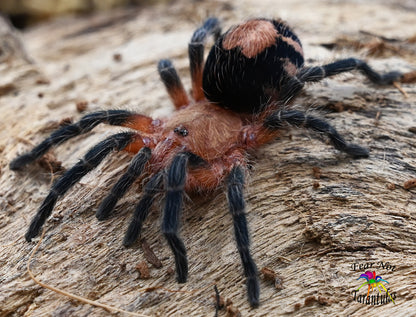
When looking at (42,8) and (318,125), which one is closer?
(318,125)

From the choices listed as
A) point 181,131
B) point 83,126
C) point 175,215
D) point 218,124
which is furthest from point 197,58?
point 175,215

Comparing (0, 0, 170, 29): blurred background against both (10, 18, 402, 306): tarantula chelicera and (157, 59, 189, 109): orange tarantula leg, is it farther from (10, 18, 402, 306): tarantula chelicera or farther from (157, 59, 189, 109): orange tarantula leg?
(10, 18, 402, 306): tarantula chelicera

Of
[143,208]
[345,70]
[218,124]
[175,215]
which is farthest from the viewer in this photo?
[345,70]

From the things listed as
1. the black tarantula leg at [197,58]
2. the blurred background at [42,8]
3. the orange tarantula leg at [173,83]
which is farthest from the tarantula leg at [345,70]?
the blurred background at [42,8]

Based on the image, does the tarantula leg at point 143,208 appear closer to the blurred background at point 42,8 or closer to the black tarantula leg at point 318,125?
the black tarantula leg at point 318,125

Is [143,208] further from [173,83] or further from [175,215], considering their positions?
[173,83]

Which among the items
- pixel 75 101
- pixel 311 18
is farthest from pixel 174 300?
pixel 311 18

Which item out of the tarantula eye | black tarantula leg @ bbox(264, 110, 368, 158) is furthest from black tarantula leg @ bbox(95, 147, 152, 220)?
black tarantula leg @ bbox(264, 110, 368, 158)
